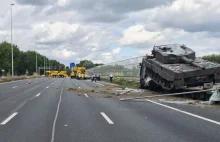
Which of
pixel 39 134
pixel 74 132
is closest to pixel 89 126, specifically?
pixel 74 132

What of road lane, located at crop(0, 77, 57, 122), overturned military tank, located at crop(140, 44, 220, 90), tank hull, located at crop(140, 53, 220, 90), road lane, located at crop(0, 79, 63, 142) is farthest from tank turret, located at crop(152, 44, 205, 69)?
road lane, located at crop(0, 79, 63, 142)

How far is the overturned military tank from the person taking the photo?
19.0 meters

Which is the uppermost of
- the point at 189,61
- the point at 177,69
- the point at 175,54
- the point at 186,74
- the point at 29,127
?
the point at 175,54

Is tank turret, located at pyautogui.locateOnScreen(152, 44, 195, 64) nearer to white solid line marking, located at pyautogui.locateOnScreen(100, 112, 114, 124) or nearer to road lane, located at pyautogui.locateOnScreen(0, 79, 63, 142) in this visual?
white solid line marking, located at pyautogui.locateOnScreen(100, 112, 114, 124)

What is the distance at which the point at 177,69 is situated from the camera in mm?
19359

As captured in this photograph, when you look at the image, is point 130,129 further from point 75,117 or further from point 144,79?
point 144,79

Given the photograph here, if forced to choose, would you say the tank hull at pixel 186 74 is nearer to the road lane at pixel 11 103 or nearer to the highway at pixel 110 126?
the highway at pixel 110 126

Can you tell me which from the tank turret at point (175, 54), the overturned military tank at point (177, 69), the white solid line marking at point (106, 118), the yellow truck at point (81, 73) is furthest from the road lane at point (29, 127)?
the yellow truck at point (81, 73)

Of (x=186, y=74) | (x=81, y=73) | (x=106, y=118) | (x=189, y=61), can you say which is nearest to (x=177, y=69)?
(x=186, y=74)

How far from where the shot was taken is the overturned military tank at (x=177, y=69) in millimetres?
19000

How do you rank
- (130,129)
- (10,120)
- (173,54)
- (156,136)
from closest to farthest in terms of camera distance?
(156,136) → (130,129) → (10,120) → (173,54)

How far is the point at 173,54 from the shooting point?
2108cm

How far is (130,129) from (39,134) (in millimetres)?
2449

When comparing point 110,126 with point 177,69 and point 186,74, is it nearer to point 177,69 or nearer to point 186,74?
point 186,74
